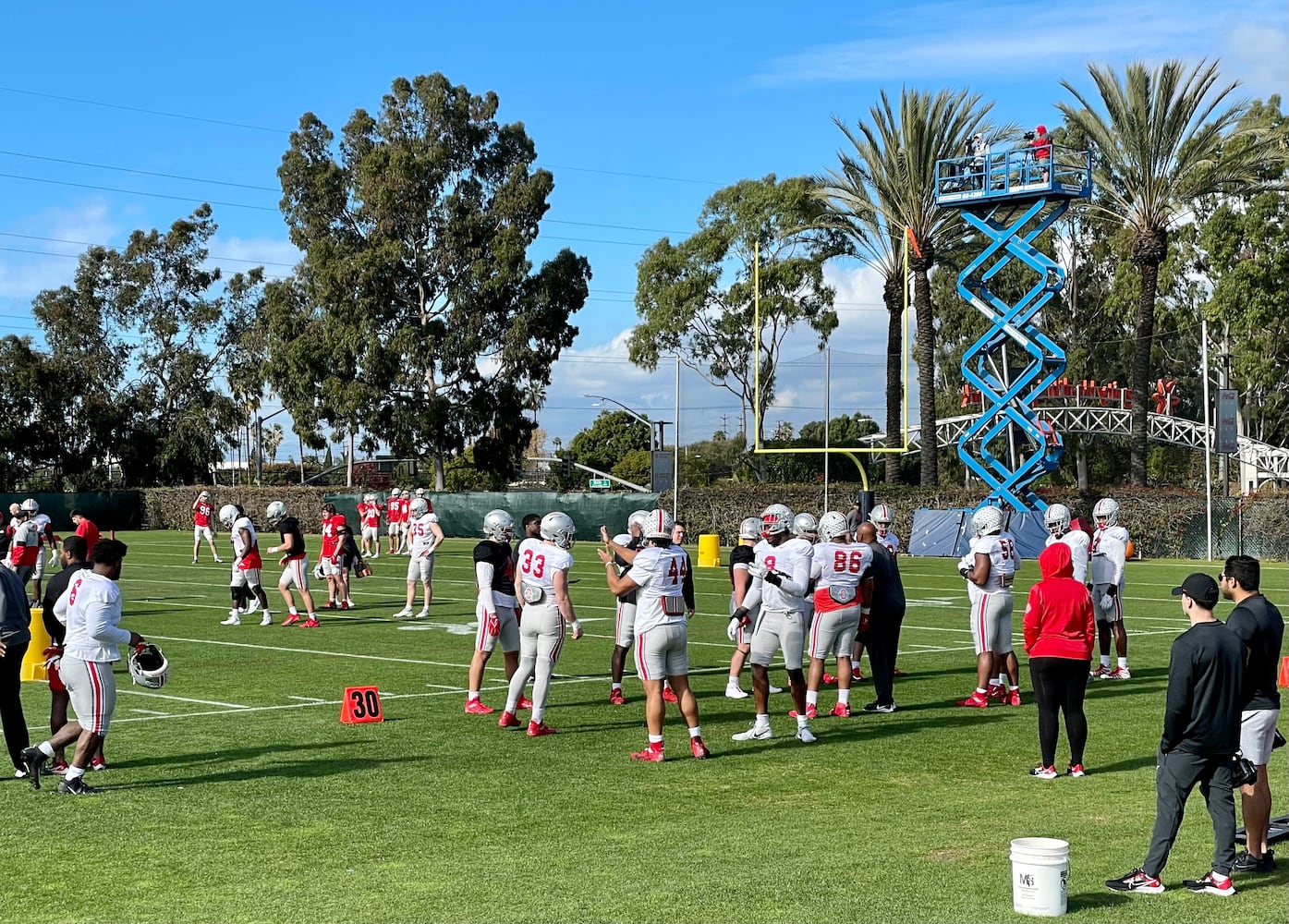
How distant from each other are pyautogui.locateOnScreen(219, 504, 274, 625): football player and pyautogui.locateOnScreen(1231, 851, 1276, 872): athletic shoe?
16.8 meters

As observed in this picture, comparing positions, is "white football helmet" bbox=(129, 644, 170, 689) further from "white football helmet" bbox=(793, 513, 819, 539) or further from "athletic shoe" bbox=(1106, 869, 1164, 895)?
"athletic shoe" bbox=(1106, 869, 1164, 895)

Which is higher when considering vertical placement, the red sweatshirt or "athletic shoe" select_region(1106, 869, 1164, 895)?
the red sweatshirt

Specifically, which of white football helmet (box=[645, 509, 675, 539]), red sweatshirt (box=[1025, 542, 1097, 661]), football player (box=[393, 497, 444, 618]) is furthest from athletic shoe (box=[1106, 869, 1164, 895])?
football player (box=[393, 497, 444, 618])

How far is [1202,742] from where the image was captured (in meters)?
7.73

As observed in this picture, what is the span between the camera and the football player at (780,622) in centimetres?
1262

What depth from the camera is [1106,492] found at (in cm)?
4303

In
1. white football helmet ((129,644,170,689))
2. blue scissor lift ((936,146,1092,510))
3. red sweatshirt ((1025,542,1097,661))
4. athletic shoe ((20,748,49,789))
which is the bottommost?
athletic shoe ((20,748,49,789))

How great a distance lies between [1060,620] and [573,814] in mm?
3916

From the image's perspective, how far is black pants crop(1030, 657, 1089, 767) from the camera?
1093 cm

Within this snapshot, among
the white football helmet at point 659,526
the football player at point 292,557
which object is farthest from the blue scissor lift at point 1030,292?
the white football helmet at point 659,526

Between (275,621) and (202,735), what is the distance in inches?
431

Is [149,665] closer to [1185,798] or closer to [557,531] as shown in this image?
[557,531]

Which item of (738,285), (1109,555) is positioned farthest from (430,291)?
(1109,555)

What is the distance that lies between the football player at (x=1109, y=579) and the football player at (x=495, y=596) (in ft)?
22.5
